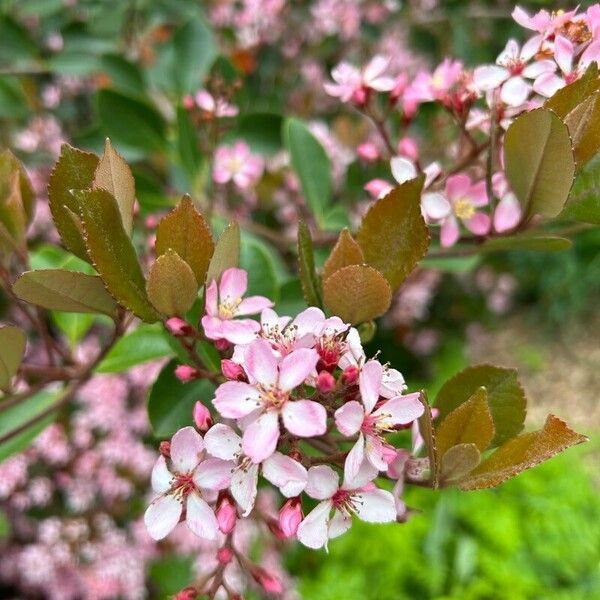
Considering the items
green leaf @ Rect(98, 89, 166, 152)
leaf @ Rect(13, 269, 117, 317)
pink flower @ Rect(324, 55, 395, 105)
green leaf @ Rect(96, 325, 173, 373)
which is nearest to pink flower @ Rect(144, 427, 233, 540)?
leaf @ Rect(13, 269, 117, 317)

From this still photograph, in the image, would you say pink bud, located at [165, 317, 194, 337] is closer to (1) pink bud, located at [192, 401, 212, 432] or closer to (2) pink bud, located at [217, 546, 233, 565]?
(1) pink bud, located at [192, 401, 212, 432]

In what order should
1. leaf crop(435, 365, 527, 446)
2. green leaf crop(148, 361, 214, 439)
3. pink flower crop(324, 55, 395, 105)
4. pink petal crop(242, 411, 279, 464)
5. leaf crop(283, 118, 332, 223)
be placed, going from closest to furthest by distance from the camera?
pink petal crop(242, 411, 279, 464) < leaf crop(435, 365, 527, 446) < green leaf crop(148, 361, 214, 439) < pink flower crop(324, 55, 395, 105) < leaf crop(283, 118, 332, 223)

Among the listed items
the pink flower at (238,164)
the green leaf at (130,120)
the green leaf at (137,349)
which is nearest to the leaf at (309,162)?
the pink flower at (238,164)

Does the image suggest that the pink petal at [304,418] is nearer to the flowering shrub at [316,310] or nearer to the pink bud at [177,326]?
the flowering shrub at [316,310]

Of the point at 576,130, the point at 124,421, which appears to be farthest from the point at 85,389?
the point at 576,130

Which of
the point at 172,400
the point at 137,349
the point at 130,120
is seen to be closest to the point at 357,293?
the point at 172,400

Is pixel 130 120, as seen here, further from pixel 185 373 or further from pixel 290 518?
pixel 290 518
